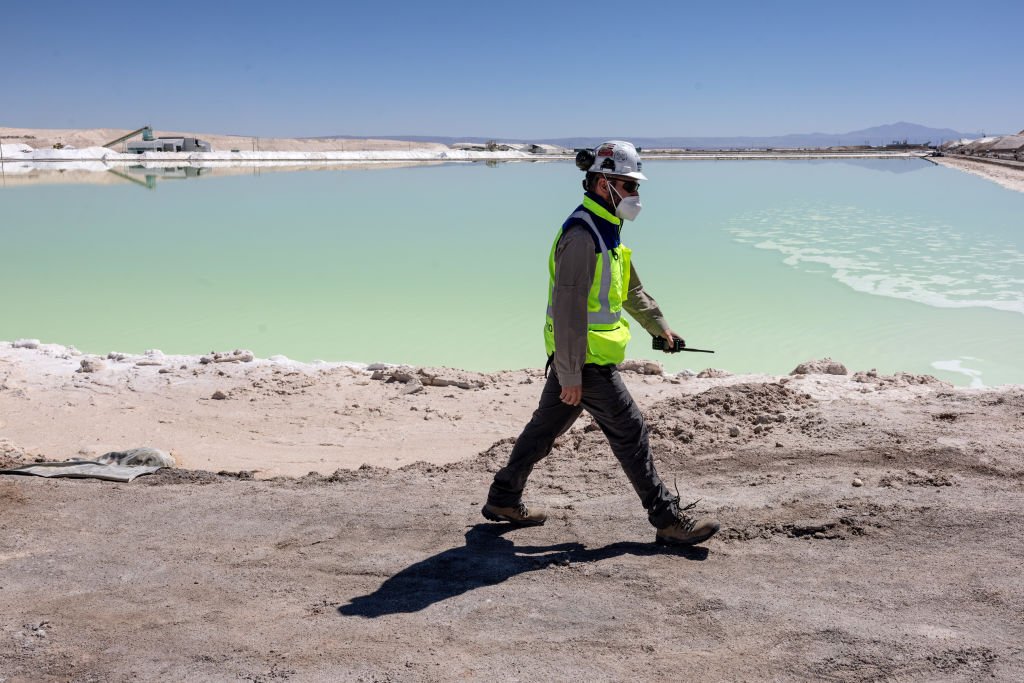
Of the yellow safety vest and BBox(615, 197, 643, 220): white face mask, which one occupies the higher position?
BBox(615, 197, 643, 220): white face mask

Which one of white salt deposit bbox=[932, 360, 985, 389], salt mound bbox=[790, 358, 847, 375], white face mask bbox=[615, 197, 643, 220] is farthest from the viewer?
white salt deposit bbox=[932, 360, 985, 389]

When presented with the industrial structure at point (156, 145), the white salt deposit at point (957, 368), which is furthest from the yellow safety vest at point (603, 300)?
the industrial structure at point (156, 145)

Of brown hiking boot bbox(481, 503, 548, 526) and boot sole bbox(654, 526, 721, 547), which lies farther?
brown hiking boot bbox(481, 503, 548, 526)

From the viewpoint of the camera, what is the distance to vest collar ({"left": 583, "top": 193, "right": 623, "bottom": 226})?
4.19 metres

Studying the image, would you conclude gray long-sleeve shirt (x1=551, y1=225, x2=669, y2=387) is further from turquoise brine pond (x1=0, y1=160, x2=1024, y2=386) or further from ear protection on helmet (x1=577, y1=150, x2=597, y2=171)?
turquoise brine pond (x1=0, y1=160, x2=1024, y2=386)

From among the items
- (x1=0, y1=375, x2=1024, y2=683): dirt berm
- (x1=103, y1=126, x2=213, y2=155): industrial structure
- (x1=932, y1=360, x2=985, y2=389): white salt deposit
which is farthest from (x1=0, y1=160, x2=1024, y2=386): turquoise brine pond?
(x1=103, y1=126, x2=213, y2=155): industrial structure

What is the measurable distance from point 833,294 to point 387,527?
12687mm

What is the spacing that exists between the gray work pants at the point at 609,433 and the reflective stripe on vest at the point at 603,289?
234 millimetres

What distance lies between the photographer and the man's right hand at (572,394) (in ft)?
13.5

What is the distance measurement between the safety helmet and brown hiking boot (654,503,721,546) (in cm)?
174

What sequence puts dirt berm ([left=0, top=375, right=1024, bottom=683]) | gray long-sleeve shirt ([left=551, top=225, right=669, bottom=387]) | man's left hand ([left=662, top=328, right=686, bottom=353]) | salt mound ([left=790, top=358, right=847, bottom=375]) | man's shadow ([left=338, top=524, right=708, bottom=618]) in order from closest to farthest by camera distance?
dirt berm ([left=0, top=375, right=1024, bottom=683])
man's shadow ([left=338, top=524, right=708, bottom=618])
gray long-sleeve shirt ([left=551, top=225, right=669, bottom=387])
man's left hand ([left=662, top=328, right=686, bottom=353])
salt mound ([left=790, top=358, right=847, bottom=375])

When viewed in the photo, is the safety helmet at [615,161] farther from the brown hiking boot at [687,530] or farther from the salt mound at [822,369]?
the salt mound at [822,369]

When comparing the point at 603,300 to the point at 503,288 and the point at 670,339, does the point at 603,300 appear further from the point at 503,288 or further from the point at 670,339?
the point at 503,288

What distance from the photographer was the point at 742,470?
219 inches
